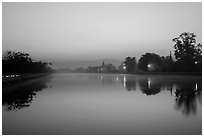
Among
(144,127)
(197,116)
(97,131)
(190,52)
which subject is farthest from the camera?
(190,52)

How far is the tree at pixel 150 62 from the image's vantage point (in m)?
91.5

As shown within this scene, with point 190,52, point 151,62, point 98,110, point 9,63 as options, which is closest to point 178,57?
point 190,52

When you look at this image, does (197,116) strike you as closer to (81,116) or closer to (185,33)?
(81,116)

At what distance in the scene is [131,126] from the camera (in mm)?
8781

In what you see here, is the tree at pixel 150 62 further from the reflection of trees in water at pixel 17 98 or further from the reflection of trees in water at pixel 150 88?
the reflection of trees in water at pixel 17 98

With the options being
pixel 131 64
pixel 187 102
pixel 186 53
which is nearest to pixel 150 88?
pixel 187 102

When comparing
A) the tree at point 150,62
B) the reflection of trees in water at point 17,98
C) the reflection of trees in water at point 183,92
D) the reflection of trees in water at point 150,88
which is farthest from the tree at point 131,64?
the reflection of trees in water at point 17,98

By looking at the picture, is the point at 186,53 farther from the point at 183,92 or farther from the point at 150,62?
the point at 183,92

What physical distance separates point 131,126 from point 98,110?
3542mm

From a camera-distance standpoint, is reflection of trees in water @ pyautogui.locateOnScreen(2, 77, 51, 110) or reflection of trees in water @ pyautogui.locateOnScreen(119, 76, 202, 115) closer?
reflection of trees in water @ pyautogui.locateOnScreen(119, 76, 202, 115)

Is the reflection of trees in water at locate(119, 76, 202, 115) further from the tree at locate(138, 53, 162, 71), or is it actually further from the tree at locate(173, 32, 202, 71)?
the tree at locate(138, 53, 162, 71)

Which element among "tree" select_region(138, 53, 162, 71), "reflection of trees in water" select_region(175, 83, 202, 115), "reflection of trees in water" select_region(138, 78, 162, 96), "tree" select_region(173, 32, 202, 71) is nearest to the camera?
"reflection of trees in water" select_region(175, 83, 202, 115)

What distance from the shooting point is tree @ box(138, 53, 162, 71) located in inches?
3603

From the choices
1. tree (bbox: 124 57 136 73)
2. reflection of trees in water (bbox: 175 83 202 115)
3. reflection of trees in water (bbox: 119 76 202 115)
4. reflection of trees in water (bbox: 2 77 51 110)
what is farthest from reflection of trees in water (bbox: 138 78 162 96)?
tree (bbox: 124 57 136 73)
